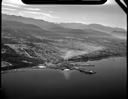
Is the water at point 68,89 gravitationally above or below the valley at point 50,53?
above

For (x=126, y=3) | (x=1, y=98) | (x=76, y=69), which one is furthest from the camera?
(x=76, y=69)

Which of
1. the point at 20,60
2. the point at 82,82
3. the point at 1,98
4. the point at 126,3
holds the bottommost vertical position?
the point at 20,60

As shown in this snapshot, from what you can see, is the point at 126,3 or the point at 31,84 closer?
the point at 126,3

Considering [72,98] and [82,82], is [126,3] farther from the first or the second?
[82,82]

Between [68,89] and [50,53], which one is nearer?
[68,89]

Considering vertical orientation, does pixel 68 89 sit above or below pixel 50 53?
above

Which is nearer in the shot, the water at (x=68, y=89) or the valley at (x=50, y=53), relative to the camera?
the water at (x=68, y=89)

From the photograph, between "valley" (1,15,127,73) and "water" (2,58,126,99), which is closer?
"water" (2,58,126,99)

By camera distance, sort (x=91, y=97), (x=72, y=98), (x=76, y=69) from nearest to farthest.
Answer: (x=91, y=97), (x=72, y=98), (x=76, y=69)

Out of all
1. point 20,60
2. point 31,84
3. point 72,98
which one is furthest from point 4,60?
→ point 72,98

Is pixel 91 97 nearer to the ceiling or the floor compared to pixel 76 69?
nearer to the ceiling

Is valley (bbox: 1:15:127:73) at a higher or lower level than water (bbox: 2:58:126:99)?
lower
